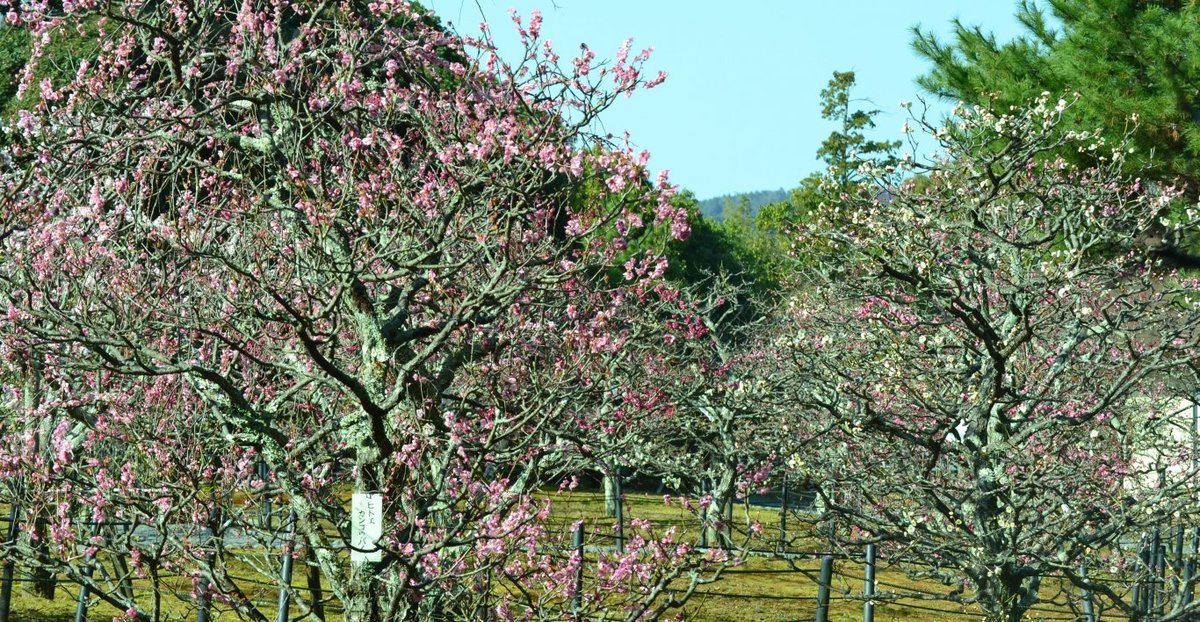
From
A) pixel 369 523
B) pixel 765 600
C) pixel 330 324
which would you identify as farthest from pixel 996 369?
pixel 765 600

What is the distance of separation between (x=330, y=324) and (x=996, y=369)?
5070 millimetres

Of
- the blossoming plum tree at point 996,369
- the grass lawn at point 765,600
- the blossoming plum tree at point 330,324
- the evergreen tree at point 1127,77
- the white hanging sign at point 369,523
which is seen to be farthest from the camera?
the grass lawn at point 765,600

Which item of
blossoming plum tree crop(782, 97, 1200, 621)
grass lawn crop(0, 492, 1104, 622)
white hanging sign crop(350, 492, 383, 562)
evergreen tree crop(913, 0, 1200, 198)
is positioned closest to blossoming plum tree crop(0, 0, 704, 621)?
white hanging sign crop(350, 492, 383, 562)

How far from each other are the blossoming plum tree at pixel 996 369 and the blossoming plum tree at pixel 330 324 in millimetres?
2019

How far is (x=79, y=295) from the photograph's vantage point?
7172 mm

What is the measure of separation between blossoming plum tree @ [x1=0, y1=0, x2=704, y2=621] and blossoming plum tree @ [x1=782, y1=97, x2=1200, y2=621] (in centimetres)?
202

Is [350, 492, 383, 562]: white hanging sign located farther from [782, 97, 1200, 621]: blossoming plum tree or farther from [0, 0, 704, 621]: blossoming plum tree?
[782, 97, 1200, 621]: blossoming plum tree

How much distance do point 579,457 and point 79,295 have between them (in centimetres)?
358

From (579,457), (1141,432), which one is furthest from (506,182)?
(1141,432)

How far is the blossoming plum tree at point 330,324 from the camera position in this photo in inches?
270

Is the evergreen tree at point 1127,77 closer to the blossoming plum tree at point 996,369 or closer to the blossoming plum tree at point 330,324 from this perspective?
the blossoming plum tree at point 996,369

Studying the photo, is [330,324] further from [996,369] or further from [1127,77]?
[1127,77]

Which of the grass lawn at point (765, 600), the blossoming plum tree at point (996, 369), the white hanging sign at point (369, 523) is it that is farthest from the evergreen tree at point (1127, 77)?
the white hanging sign at point (369, 523)

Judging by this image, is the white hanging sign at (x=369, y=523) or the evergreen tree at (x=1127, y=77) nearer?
the white hanging sign at (x=369, y=523)
